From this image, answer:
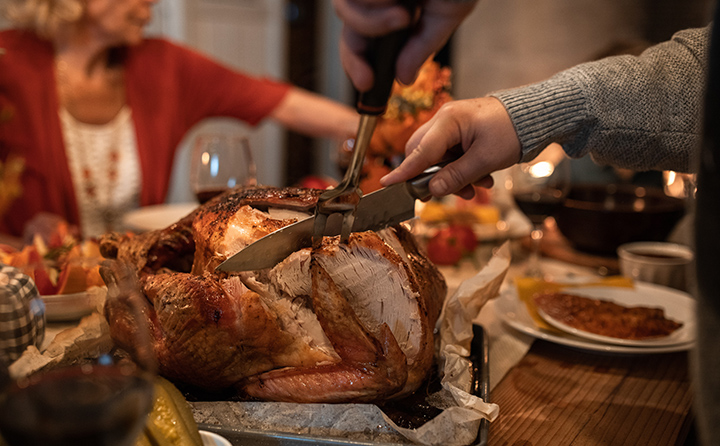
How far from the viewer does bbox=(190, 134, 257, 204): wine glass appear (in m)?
1.53

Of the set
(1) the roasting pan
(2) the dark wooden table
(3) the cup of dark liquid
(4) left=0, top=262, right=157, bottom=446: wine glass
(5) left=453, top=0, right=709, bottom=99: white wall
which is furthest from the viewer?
(5) left=453, top=0, right=709, bottom=99: white wall

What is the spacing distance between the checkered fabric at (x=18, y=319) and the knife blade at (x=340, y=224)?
250mm

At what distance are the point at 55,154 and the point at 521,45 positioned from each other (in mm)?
3370

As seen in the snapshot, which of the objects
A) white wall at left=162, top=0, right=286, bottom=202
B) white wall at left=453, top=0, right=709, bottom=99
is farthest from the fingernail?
white wall at left=453, top=0, right=709, bottom=99

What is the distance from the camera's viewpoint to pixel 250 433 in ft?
2.29

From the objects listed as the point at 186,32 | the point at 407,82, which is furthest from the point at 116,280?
the point at 186,32

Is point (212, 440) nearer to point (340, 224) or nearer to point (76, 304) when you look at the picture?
point (76, 304)

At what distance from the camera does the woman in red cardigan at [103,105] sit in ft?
7.15

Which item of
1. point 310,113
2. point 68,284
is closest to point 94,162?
point 310,113

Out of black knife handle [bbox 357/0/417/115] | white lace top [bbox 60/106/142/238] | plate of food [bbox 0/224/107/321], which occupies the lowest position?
white lace top [bbox 60/106/142/238]

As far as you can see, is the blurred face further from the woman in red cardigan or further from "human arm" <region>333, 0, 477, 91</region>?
"human arm" <region>333, 0, 477, 91</region>

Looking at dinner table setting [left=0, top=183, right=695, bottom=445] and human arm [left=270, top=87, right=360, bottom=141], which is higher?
human arm [left=270, top=87, right=360, bottom=141]

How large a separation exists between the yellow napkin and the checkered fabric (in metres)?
0.92

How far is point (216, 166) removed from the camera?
1526 mm
